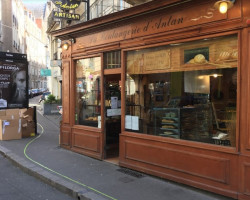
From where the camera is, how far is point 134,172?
568 centimetres

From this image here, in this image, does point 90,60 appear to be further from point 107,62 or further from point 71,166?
point 71,166

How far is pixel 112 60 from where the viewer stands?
6.54 meters

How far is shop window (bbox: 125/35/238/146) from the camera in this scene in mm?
4559

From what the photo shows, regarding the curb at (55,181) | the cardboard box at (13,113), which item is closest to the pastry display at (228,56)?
the curb at (55,181)

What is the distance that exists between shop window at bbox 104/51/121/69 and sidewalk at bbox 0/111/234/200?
7.84 feet

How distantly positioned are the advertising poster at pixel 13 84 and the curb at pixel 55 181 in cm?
411

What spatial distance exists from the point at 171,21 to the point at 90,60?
2877 millimetres

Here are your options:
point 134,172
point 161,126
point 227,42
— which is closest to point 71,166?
point 134,172

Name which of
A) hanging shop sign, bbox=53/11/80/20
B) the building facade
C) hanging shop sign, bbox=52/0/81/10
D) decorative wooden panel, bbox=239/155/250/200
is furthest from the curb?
the building facade

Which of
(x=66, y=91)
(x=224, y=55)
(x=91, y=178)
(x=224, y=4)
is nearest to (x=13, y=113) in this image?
(x=66, y=91)

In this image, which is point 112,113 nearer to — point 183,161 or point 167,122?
point 167,122

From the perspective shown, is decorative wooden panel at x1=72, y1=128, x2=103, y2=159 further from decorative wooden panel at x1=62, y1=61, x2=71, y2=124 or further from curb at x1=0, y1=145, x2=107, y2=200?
curb at x1=0, y1=145, x2=107, y2=200

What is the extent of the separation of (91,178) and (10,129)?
5.67m

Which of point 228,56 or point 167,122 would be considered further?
point 167,122
